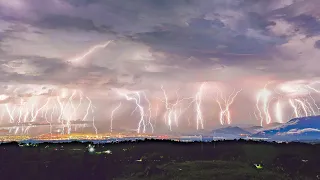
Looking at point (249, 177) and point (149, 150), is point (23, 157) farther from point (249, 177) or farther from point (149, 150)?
point (249, 177)

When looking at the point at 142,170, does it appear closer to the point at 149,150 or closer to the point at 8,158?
the point at 149,150

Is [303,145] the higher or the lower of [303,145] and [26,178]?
the higher

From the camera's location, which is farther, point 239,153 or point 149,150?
point 149,150

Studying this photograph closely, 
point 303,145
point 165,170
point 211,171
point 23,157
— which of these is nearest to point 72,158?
point 23,157

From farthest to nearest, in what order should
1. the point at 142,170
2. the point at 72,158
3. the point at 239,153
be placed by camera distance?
1. the point at 72,158
2. the point at 239,153
3. the point at 142,170

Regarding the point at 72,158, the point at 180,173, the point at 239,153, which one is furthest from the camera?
the point at 72,158

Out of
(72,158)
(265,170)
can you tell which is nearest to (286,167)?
(265,170)
